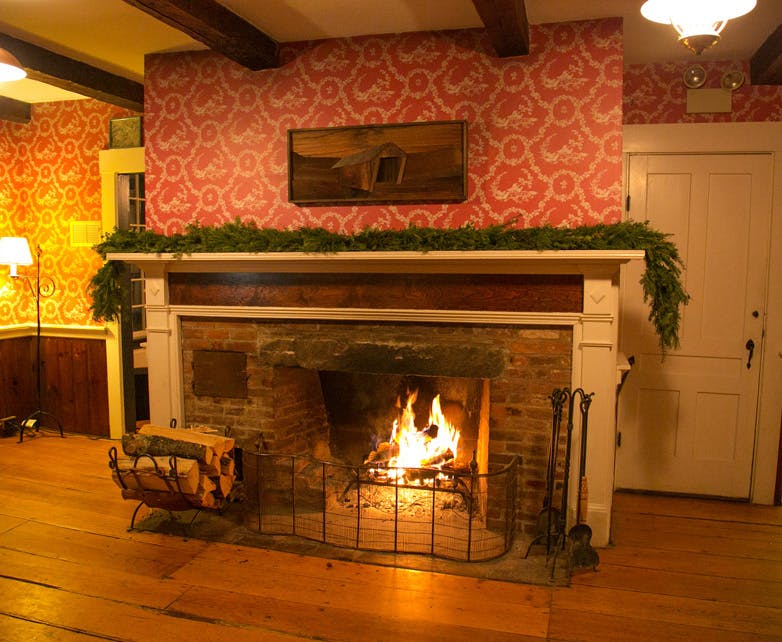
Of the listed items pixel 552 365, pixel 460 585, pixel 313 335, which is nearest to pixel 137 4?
pixel 313 335

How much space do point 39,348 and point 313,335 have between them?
2877 mm

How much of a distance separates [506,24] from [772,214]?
2.01 m

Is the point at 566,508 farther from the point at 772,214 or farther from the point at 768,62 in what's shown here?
the point at 768,62

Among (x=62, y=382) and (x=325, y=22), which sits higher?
(x=325, y=22)

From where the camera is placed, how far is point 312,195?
343 centimetres

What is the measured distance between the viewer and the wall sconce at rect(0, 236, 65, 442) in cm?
466

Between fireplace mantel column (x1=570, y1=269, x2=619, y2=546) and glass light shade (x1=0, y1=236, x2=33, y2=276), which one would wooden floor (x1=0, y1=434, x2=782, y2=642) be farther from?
glass light shade (x1=0, y1=236, x2=33, y2=276)

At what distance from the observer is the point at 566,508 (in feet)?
9.78

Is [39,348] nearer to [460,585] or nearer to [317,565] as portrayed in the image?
[317,565]

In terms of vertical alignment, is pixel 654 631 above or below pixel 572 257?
below

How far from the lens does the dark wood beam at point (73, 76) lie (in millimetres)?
3541

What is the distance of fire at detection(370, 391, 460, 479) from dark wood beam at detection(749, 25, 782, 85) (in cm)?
251

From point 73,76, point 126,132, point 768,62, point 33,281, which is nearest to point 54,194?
point 33,281

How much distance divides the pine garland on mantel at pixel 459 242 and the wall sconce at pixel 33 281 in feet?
5.22
